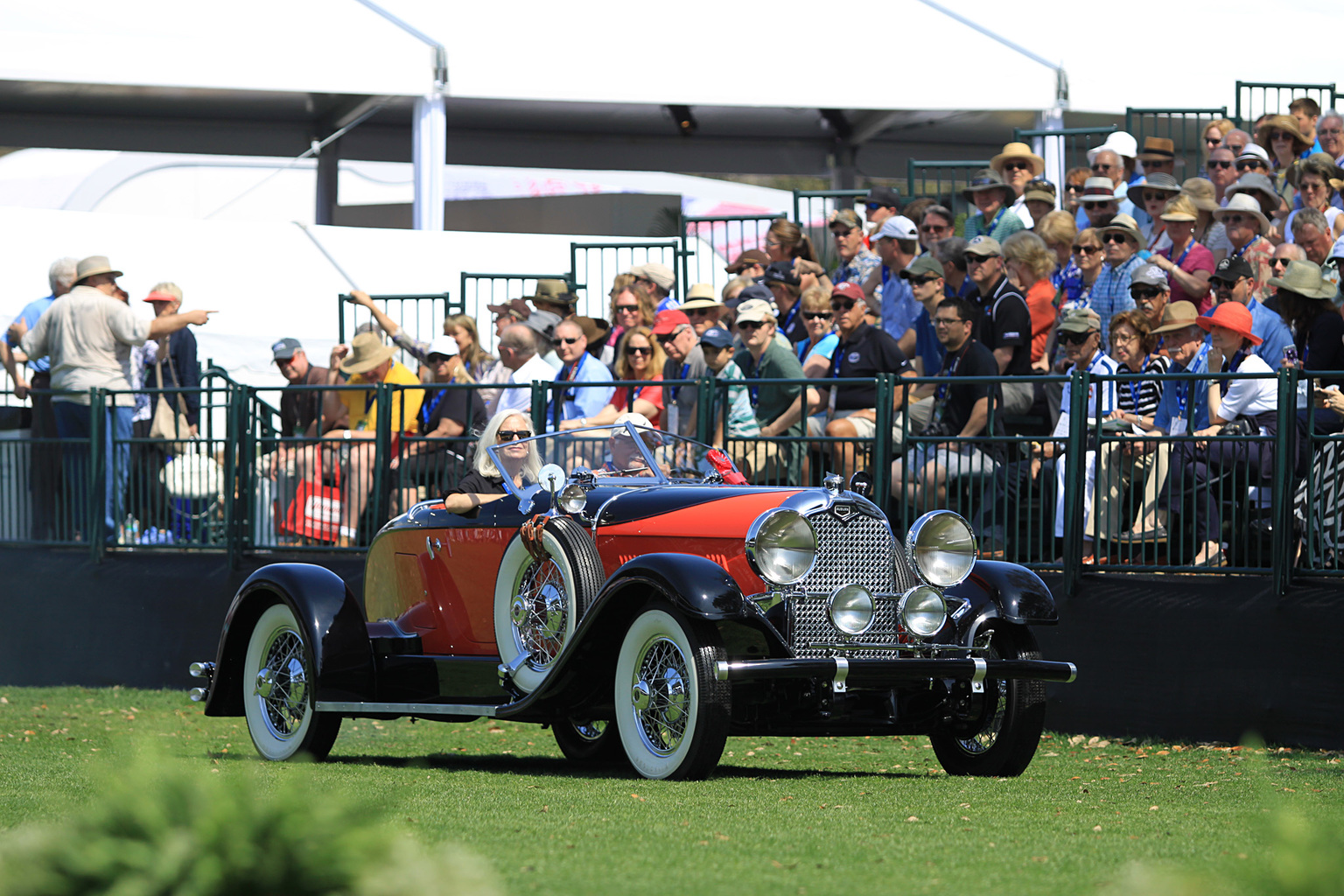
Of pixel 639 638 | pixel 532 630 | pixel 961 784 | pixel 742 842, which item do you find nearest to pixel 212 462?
pixel 532 630

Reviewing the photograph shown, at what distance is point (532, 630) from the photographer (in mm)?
9000

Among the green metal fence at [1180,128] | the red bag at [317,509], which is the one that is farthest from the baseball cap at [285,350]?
the green metal fence at [1180,128]

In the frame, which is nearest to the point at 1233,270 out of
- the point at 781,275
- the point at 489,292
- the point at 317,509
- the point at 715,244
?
the point at 781,275

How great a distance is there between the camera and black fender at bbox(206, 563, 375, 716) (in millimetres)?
9383

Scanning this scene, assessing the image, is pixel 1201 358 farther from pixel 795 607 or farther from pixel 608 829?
pixel 608 829

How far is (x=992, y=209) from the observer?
1576 cm

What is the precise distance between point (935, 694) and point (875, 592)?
609 millimetres

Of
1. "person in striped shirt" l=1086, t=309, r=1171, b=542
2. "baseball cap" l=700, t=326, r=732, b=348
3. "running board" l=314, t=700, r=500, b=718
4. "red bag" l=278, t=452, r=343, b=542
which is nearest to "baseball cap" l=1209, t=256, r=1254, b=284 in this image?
"person in striped shirt" l=1086, t=309, r=1171, b=542

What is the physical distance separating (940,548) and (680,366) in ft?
17.5

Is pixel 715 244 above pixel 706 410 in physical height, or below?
above

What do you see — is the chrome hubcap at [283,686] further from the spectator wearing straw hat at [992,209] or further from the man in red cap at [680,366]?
the spectator wearing straw hat at [992,209]

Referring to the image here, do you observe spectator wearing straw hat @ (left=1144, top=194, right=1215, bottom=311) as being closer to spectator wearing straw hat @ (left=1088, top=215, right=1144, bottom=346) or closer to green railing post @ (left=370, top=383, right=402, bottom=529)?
spectator wearing straw hat @ (left=1088, top=215, right=1144, bottom=346)

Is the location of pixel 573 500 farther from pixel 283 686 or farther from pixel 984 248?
pixel 984 248

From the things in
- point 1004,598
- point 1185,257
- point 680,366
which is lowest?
point 1004,598
